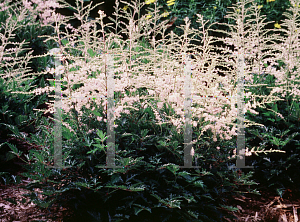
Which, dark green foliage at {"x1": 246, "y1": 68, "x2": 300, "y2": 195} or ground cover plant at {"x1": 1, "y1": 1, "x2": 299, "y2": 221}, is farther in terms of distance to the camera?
dark green foliage at {"x1": 246, "y1": 68, "x2": 300, "y2": 195}

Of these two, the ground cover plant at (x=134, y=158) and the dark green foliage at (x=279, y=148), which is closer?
the ground cover plant at (x=134, y=158)

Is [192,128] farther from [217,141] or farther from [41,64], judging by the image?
[41,64]

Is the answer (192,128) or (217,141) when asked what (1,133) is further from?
(217,141)

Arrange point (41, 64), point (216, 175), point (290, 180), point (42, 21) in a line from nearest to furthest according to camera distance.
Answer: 1. point (216, 175)
2. point (290, 180)
3. point (41, 64)
4. point (42, 21)

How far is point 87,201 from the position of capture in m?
1.93

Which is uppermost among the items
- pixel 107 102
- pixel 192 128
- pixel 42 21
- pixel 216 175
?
pixel 42 21

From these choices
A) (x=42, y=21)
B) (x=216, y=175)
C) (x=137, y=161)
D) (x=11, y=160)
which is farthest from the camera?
(x=42, y=21)

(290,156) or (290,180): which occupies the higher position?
(290,156)

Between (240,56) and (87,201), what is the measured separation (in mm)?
1570

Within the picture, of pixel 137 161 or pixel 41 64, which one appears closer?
pixel 137 161

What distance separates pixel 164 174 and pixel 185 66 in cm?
79

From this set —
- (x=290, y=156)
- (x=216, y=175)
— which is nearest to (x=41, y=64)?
(x=216, y=175)

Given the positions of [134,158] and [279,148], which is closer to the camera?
[134,158]

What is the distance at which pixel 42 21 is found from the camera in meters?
4.82
